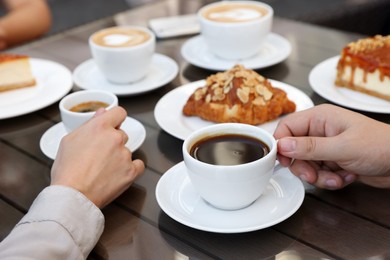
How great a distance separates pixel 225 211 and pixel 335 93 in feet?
1.92

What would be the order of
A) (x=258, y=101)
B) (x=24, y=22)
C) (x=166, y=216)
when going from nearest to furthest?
1. (x=166, y=216)
2. (x=258, y=101)
3. (x=24, y=22)

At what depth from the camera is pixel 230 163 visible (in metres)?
1.00

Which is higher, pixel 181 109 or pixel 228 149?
pixel 228 149

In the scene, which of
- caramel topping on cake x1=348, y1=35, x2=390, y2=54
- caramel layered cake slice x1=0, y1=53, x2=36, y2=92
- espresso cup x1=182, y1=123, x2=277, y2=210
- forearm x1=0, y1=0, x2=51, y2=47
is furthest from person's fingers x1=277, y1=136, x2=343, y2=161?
forearm x1=0, y1=0, x2=51, y2=47

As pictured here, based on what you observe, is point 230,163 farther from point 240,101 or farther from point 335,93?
point 335,93

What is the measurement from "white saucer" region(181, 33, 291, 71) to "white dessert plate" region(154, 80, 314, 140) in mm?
177

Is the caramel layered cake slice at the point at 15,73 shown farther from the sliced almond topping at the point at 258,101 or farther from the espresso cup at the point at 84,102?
the sliced almond topping at the point at 258,101

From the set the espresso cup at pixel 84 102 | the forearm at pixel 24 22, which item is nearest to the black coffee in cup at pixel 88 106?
the espresso cup at pixel 84 102

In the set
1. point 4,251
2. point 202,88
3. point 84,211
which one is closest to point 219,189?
point 84,211

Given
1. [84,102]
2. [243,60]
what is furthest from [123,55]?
[243,60]

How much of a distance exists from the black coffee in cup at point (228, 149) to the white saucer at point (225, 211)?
0.08m

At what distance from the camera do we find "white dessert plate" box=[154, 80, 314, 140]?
132 centimetres

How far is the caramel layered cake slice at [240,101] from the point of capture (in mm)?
1329

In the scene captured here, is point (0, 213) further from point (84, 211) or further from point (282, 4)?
point (282, 4)
